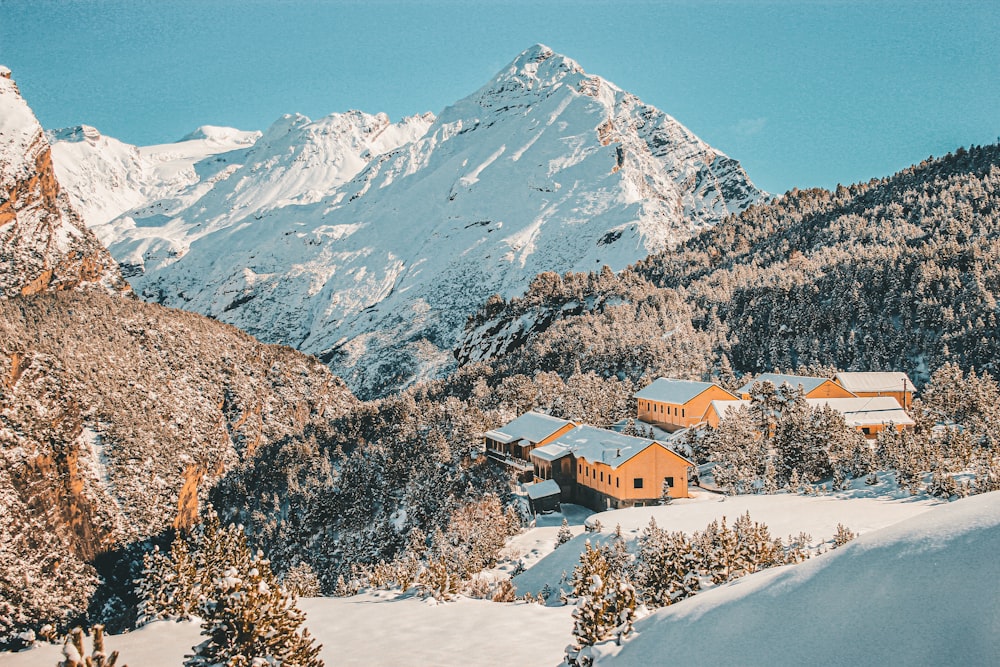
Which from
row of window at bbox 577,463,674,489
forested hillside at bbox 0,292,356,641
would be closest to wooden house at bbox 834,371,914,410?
row of window at bbox 577,463,674,489

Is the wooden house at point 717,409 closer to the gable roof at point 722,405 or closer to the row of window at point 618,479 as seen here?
the gable roof at point 722,405

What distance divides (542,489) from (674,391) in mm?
20259

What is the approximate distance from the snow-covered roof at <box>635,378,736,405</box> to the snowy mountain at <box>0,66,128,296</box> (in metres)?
79.8

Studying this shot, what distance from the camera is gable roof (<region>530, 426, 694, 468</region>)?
42.8 metres

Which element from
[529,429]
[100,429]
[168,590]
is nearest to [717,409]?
[529,429]

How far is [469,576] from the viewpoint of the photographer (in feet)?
91.9

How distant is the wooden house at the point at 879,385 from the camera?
62875mm

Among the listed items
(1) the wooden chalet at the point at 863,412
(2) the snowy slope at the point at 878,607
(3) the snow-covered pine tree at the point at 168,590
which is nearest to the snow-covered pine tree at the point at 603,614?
(2) the snowy slope at the point at 878,607

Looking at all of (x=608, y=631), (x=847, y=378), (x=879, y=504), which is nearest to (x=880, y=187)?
(x=847, y=378)

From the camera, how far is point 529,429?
5634 cm

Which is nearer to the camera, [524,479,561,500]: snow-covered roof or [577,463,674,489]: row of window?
[577,463,674,489]: row of window

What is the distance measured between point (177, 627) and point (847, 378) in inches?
2521

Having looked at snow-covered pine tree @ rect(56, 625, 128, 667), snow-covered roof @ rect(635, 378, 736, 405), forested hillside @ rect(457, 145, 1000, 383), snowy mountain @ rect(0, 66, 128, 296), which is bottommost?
snow-covered pine tree @ rect(56, 625, 128, 667)

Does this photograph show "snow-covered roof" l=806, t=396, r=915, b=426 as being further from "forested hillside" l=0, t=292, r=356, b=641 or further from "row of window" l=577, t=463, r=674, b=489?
"forested hillside" l=0, t=292, r=356, b=641
